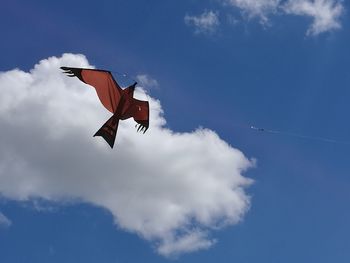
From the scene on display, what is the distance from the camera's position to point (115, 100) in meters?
35.9

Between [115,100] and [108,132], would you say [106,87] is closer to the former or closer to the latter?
[115,100]

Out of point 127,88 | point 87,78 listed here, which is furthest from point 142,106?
point 87,78

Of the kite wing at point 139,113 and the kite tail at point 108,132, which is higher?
the kite wing at point 139,113

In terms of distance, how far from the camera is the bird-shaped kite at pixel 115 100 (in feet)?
116

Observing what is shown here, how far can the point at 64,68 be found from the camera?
34.3 meters

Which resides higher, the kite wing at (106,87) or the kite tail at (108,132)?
the kite wing at (106,87)

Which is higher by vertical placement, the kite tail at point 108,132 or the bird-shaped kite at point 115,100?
the bird-shaped kite at point 115,100

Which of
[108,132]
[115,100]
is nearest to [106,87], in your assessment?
[115,100]

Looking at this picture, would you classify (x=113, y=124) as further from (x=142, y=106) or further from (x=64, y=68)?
(x=64, y=68)

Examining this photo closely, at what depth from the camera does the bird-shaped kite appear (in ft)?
116

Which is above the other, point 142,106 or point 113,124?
point 142,106

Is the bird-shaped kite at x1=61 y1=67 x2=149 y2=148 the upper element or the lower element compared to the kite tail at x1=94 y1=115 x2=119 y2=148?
upper

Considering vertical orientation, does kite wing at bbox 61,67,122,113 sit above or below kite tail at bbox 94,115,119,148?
above

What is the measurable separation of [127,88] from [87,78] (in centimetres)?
296
